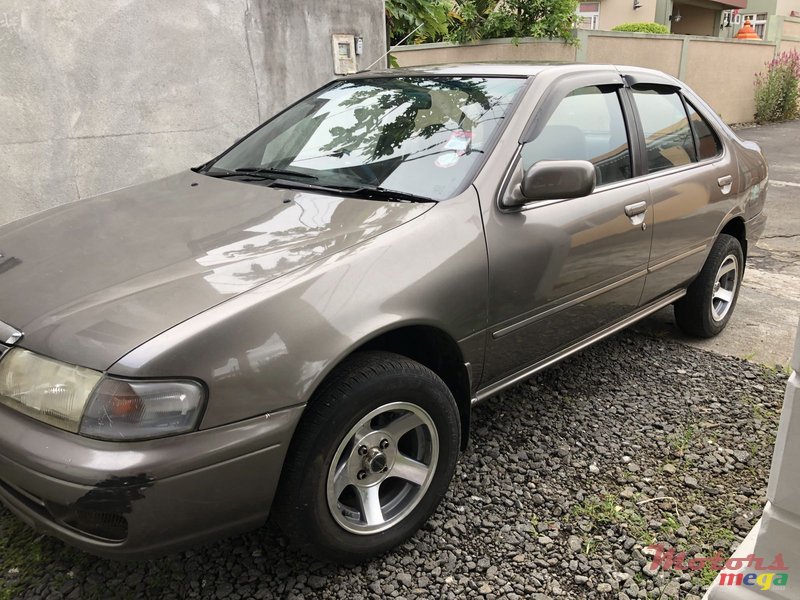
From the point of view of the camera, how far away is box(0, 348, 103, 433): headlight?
68.6 inches

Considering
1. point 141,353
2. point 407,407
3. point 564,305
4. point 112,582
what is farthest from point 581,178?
point 112,582

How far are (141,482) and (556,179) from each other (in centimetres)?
173

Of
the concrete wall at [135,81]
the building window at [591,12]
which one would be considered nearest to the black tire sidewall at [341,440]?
the concrete wall at [135,81]

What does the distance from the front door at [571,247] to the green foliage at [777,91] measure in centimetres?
1523

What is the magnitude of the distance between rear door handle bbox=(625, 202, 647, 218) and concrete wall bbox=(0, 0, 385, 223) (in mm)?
3640

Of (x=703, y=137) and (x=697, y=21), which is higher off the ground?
(x=697, y=21)

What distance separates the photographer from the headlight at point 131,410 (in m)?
1.71

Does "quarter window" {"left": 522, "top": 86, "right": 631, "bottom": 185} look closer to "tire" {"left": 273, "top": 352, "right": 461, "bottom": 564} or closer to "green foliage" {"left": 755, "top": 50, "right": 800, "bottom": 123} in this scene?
"tire" {"left": 273, "top": 352, "right": 461, "bottom": 564}

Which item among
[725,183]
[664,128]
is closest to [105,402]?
[664,128]

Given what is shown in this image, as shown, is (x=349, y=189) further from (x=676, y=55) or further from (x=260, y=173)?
(x=676, y=55)

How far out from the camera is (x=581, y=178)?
8.20ft

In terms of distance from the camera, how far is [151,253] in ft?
7.22

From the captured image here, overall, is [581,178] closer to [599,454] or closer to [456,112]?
[456,112]

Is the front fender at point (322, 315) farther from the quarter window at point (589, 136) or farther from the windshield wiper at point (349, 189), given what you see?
the quarter window at point (589, 136)
